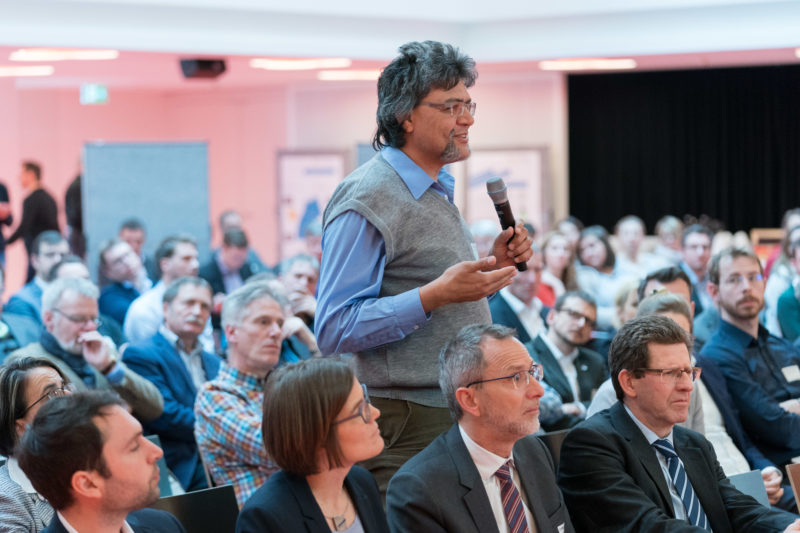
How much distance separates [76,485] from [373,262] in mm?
742

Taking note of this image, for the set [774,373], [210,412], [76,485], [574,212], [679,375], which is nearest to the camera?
[76,485]

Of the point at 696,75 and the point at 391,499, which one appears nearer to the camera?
the point at 391,499

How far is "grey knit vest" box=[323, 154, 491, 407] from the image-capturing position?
2197mm

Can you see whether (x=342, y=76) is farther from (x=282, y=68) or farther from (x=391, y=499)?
(x=391, y=499)

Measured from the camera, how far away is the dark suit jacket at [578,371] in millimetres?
4371

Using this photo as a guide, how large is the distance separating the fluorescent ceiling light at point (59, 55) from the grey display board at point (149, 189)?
88cm

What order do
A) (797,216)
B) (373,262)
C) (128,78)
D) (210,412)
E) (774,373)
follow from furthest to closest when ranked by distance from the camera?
(128,78) < (797,216) < (774,373) < (210,412) < (373,262)

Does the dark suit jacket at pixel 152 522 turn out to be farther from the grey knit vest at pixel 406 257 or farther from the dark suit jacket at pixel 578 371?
the dark suit jacket at pixel 578 371

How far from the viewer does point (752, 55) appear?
953 centimetres

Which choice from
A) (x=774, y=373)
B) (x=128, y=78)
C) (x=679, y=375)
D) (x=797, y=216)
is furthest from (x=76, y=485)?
(x=128, y=78)

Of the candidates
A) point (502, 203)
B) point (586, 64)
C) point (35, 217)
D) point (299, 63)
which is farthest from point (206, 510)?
point (586, 64)

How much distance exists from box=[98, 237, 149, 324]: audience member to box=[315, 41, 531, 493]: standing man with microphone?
4.09 metres

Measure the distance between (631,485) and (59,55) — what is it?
24.8ft

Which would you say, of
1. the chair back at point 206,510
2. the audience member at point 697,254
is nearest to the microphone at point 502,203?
the chair back at point 206,510
